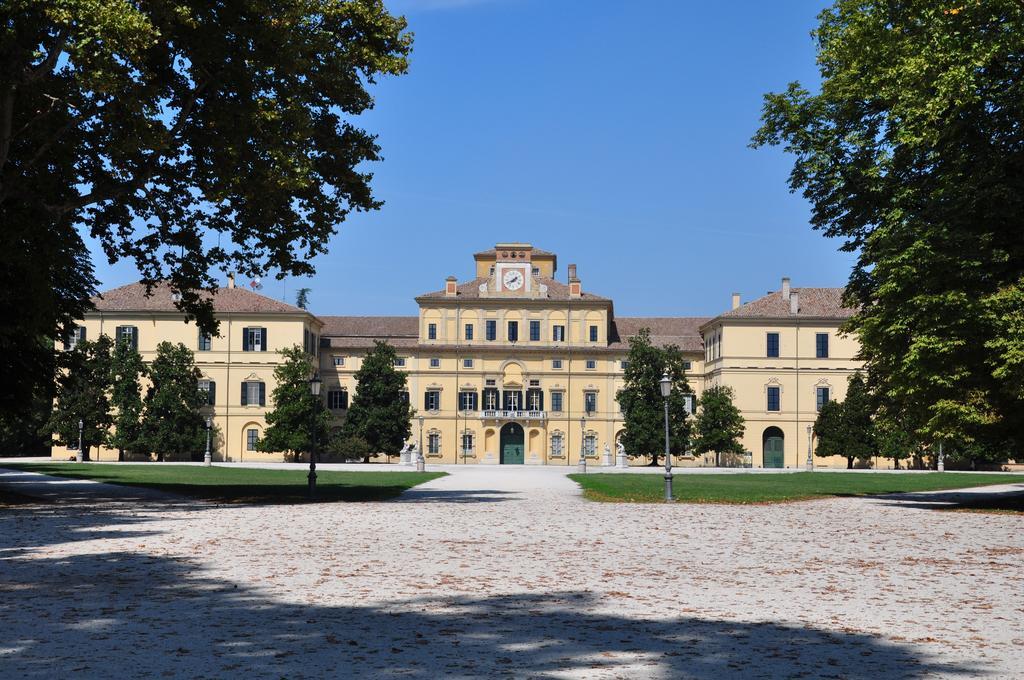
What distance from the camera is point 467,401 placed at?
7800 centimetres

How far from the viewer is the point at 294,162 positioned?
1864 cm

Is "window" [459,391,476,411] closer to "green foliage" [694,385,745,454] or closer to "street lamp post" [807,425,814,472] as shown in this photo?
"green foliage" [694,385,745,454]

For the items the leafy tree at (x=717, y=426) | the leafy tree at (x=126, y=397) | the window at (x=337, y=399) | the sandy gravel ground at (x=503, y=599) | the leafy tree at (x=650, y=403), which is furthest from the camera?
the window at (x=337, y=399)

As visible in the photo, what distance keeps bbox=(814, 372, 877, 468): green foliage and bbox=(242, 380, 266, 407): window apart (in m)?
37.0

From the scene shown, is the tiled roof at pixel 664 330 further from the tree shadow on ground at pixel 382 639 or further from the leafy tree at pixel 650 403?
the tree shadow on ground at pixel 382 639

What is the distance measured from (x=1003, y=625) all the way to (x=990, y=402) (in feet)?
52.6

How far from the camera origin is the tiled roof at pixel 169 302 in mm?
72500

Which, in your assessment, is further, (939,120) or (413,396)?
(413,396)

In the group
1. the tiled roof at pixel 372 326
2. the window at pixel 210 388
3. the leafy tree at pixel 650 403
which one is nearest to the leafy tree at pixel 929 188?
the leafy tree at pixel 650 403

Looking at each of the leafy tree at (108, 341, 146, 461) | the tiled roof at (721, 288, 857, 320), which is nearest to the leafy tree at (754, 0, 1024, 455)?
the tiled roof at (721, 288, 857, 320)

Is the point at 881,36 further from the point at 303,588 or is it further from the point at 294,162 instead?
the point at 303,588

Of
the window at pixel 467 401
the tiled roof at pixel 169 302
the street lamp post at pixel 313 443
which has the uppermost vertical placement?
the tiled roof at pixel 169 302

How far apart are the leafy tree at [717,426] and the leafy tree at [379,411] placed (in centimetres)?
1889

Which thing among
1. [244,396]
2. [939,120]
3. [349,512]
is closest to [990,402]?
[939,120]
